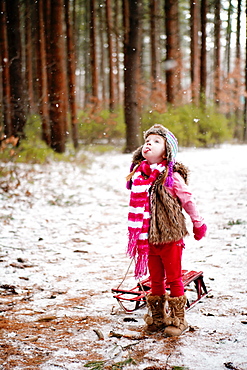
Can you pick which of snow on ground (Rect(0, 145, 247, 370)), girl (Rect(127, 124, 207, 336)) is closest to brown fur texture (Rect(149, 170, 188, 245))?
girl (Rect(127, 124, 207, 336))

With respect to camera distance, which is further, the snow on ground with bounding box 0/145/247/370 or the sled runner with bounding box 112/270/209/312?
the sled runner with bounding box 112/270/209/312

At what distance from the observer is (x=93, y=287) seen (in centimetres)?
391

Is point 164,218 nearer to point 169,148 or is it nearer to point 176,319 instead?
point 169,148

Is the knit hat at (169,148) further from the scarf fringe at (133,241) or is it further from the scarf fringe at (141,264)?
the scarf fringe at (141,264)

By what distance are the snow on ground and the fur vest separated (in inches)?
28.2

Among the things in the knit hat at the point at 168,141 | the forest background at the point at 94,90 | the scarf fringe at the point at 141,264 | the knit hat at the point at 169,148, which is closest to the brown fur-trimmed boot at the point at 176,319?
the scarf fringe at the point at 141,264

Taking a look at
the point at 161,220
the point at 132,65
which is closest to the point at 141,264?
the point at 161,220

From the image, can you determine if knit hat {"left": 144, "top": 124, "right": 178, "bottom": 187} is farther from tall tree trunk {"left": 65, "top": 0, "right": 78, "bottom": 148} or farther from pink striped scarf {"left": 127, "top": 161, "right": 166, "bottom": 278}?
tall tree trunk {"left": 65, "top": 0, "right": 78, "bottom": 148}

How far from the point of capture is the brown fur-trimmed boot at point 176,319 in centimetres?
284

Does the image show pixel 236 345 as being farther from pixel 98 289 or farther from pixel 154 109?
pixel 154 109

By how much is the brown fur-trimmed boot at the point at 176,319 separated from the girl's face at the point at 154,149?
1.04 meters

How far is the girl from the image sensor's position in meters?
2.88

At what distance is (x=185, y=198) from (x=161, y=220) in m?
0.24

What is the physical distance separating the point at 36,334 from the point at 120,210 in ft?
15.0
